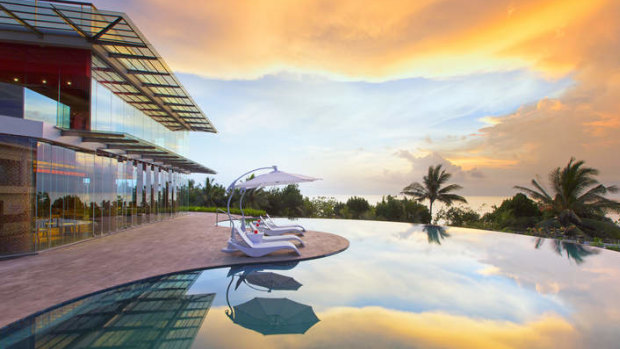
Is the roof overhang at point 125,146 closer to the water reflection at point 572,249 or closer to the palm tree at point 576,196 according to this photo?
the water reflection at point 572,249

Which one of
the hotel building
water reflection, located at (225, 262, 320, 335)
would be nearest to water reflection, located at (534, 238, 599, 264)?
water reflection, located at (225, 262, 320, 335)

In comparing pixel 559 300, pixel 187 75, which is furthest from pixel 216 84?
pixel 559 300

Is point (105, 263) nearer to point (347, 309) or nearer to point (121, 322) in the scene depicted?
point (121, 322)

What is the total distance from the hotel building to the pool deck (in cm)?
111

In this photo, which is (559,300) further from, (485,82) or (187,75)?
(187,75)

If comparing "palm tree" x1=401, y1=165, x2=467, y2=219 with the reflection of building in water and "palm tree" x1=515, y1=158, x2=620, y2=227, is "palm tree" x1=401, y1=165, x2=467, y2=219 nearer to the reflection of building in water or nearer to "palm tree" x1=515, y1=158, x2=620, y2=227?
"palm tree" x1=515, y1=158, x2=620, y2=227

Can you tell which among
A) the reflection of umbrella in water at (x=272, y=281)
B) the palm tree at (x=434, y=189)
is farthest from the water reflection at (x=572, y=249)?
the reflection of umbrella in water at (x=272, y=281)

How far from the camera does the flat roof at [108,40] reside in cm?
833

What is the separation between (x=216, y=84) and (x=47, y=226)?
1491 cm

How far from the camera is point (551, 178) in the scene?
18.5 metres

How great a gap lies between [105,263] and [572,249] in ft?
60.3

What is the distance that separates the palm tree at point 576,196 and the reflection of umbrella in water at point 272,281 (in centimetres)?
1973

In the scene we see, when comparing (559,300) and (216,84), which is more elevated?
(216,84)

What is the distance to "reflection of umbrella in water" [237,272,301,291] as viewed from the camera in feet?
21.1
